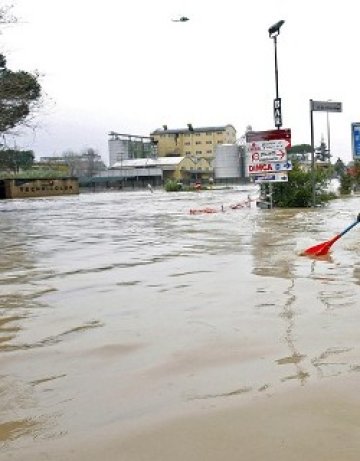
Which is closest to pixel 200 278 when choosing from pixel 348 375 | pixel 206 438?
pixel 348 375

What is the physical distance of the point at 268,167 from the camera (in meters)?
18.5

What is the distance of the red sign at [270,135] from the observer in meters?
18.1

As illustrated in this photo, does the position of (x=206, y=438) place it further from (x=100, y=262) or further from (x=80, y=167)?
(x=80, y=167)

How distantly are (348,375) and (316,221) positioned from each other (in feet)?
37.2

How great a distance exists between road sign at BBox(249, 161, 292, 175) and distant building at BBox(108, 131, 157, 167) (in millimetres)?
94883

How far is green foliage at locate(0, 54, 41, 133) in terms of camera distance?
28.4m

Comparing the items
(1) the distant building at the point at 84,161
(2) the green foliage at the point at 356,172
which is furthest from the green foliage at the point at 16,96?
(1) the distant building at the point at 84,161

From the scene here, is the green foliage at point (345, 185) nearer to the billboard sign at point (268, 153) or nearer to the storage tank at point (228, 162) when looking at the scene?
the billboard sign at point (268, 153)

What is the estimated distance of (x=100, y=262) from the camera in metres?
8.04

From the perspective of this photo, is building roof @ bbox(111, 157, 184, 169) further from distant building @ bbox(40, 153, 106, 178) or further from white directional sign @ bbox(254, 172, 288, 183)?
white directional sign @ bbox(254, 172, 288, 183)

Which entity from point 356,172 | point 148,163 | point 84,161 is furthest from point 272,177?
point 84,161

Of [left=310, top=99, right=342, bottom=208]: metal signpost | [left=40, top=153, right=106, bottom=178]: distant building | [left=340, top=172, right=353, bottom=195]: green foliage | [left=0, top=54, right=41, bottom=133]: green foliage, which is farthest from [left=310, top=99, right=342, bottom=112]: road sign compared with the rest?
[left=40, top=153, right=106, bottom=178]: distant building

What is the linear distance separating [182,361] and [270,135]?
15503 mm

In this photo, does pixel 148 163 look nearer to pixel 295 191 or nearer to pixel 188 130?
pixel 188 130
